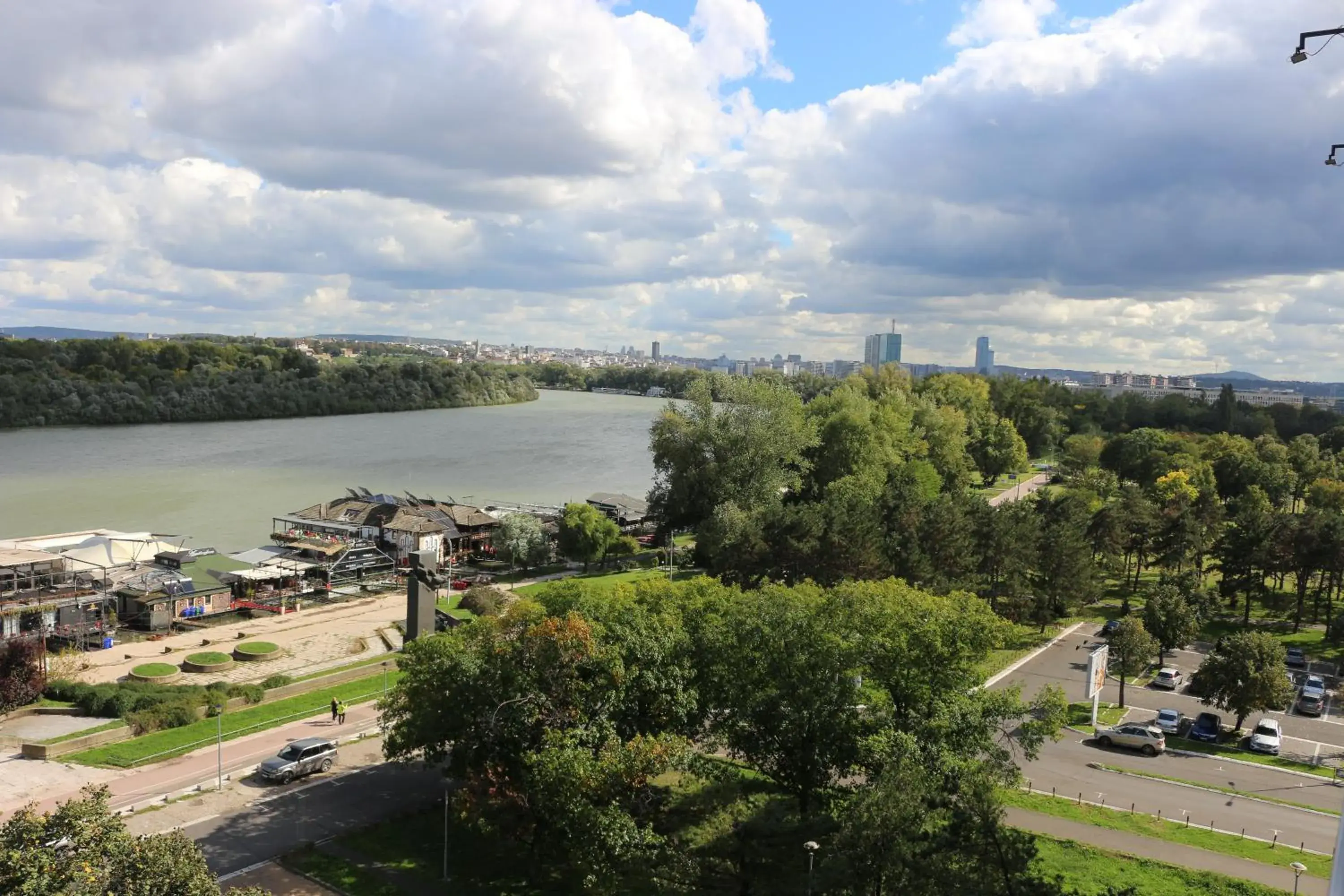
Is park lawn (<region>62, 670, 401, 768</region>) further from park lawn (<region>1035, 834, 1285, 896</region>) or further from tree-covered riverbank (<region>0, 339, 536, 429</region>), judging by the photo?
tree-covered riverbank (<region>0, 339, 536, 429</region>)

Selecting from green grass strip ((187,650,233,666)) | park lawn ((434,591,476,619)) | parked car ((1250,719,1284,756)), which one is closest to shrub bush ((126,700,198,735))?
green grass strip ((187,650,233,666))

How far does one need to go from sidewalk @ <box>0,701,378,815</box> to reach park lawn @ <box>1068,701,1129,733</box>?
14760 millimetres

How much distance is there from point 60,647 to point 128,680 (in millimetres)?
5096

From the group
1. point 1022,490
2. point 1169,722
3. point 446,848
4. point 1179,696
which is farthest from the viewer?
point 1022,490

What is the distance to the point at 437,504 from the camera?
4391 centimetres

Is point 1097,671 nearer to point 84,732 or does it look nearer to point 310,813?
point 310,813

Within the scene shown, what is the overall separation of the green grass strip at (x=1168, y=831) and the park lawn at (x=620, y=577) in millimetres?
18039

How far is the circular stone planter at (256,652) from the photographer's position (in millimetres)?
25047

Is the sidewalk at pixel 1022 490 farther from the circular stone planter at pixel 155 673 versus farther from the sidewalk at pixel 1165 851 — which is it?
the circular stone planter at pixel 155 673

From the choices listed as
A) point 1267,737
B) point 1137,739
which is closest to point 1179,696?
point 1267,737

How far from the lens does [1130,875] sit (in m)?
12.6

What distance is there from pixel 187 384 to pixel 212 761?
3301 inches

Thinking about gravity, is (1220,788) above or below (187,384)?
below

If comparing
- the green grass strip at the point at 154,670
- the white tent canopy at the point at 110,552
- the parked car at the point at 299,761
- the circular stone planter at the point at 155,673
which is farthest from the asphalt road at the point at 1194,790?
the white tent canopy at the point at 110,552
